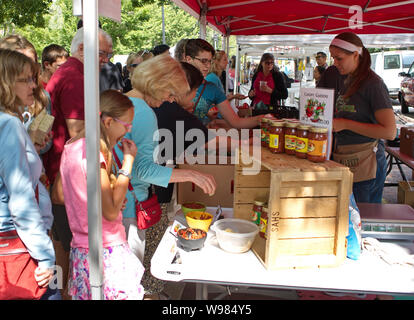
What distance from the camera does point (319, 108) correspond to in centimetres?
172

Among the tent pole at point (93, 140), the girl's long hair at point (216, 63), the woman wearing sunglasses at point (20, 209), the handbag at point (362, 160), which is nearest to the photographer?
the tent pole at point (93, 140)

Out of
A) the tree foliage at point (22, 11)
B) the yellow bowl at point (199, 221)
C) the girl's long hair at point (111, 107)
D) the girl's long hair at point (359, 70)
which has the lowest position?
the yellow bowl at point (199, 221)

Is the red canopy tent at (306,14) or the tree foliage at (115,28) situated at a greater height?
the tree foliage at (115,28)

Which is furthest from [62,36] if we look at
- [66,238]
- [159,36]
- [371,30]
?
[66,238]

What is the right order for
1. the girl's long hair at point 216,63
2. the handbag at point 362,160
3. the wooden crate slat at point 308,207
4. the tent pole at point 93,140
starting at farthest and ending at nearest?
the girl's long hair at point 216,63
the handbag at point 362,160
the wooden crate slat at point 308,207
the tent pole at point 93,140

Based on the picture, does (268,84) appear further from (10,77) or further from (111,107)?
(10,77)

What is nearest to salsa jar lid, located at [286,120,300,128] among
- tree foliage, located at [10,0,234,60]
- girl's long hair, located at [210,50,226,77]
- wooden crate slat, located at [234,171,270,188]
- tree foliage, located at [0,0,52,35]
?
wooden crate slat, located at [234,171,270,188]

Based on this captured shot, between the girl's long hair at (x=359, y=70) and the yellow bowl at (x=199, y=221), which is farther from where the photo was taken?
the girl's long hair at (x=359, y=70)

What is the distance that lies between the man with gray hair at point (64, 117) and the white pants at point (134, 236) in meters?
0.48

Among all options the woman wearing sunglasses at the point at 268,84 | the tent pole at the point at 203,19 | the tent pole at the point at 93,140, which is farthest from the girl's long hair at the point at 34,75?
the woman wearing sunglasses at the point at 268,84

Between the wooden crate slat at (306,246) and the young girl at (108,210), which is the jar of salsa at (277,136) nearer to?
the wooden crate slat at (306,246)

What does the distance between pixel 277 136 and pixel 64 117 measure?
1385mm

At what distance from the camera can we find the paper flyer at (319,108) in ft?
5.53

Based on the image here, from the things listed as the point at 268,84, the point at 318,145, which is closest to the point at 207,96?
the point at 318,145
